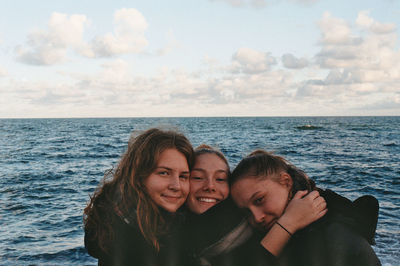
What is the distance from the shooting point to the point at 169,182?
2887mm

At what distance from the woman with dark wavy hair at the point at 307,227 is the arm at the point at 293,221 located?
15 millimetres

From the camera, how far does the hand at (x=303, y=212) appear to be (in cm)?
235

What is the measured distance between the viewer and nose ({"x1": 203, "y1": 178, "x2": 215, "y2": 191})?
9.43ft

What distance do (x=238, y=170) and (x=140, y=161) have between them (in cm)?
85

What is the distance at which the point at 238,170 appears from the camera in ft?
9.23

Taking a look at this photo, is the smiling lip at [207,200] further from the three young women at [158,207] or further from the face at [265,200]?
the face at [265,200]

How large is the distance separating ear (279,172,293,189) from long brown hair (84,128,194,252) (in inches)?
33.7

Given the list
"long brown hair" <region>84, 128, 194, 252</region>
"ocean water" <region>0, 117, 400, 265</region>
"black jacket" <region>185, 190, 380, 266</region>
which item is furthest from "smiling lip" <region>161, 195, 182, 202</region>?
"ocean water" <region>0, 117, 400, 265</region>

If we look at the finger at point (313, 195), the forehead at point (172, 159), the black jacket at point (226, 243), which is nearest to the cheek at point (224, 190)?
the black jacket at point (226, 243)

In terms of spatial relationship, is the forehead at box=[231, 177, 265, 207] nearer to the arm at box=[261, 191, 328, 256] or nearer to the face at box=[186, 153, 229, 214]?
the face at box=[186, 153, 229, 214]

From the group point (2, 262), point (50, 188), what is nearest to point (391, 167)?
point (50, 188)

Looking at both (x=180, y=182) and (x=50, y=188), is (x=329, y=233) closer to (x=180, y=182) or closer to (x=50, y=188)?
(x=180, y=182)

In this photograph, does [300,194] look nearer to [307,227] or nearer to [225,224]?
[307,227]

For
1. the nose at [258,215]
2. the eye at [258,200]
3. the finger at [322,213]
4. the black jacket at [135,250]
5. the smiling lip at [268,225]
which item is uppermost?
the eye at [258,200]
